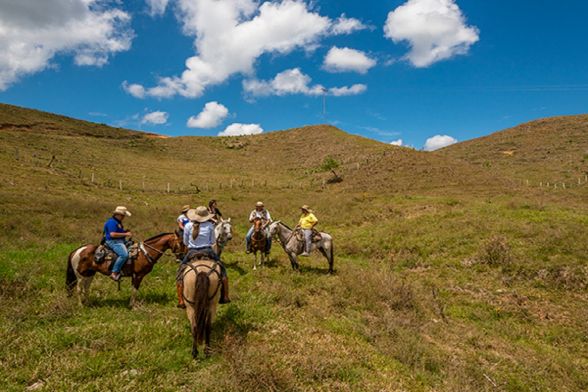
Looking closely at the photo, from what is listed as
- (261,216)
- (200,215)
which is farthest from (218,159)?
(200,215)

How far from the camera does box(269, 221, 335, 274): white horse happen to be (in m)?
13.0

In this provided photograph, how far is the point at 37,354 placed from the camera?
19.4ft

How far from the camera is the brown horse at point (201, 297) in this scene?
626cm

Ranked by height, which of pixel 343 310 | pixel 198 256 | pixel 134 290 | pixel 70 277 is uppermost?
pixel 198 256

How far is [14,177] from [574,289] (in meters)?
42.4

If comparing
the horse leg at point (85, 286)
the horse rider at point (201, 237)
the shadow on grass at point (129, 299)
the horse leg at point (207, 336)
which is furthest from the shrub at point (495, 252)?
the horse leg at point (85, 286)

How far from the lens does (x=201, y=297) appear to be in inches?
246

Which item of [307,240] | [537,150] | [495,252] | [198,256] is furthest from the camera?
[537,150]

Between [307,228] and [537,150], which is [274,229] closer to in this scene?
[307,228]

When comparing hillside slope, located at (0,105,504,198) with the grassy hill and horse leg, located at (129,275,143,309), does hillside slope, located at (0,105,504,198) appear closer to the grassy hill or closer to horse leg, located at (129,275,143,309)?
the grassy hill

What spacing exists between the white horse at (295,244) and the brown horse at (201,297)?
6.43m

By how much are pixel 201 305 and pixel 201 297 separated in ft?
0.50

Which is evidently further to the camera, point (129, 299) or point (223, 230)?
point (223, 230)

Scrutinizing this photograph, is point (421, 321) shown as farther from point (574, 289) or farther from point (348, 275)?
point (574, 289)
